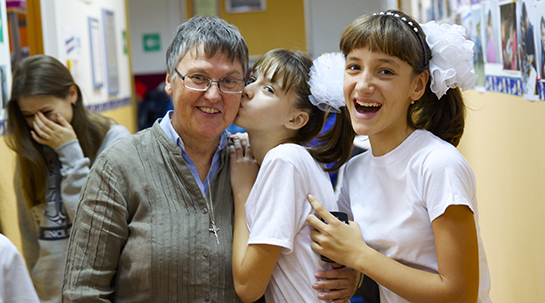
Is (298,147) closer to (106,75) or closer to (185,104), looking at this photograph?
(185,104)

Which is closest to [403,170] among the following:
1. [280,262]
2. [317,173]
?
[317,173]

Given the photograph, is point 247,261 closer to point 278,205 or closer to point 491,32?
point 278,205

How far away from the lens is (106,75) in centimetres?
509

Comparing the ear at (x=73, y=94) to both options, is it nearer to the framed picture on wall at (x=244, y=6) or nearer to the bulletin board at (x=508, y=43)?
the bulletin board at (x=508, y=43)

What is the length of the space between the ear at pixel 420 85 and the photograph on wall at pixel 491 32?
1062mm

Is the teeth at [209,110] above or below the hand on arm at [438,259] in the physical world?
above

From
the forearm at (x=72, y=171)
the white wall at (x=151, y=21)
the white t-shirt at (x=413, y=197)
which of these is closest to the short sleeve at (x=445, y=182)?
the white t-shirt at (x=413, y=197)

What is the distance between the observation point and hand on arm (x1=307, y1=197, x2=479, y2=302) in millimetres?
1409

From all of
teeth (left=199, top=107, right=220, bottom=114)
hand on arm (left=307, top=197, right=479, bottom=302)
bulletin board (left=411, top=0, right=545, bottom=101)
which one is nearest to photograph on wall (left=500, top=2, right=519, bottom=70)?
bulletin board (left=411, top=0, right=545, bottom=101)

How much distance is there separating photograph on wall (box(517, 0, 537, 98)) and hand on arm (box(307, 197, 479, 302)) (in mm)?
850

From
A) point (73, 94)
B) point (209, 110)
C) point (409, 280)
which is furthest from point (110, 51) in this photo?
point (409, 280)

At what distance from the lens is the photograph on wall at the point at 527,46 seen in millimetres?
1953

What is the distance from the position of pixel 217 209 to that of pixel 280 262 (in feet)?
0.89

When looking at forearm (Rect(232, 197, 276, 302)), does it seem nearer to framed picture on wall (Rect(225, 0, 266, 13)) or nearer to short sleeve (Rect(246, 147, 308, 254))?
short sleeve (Rect(246, 147, 308, 254))
